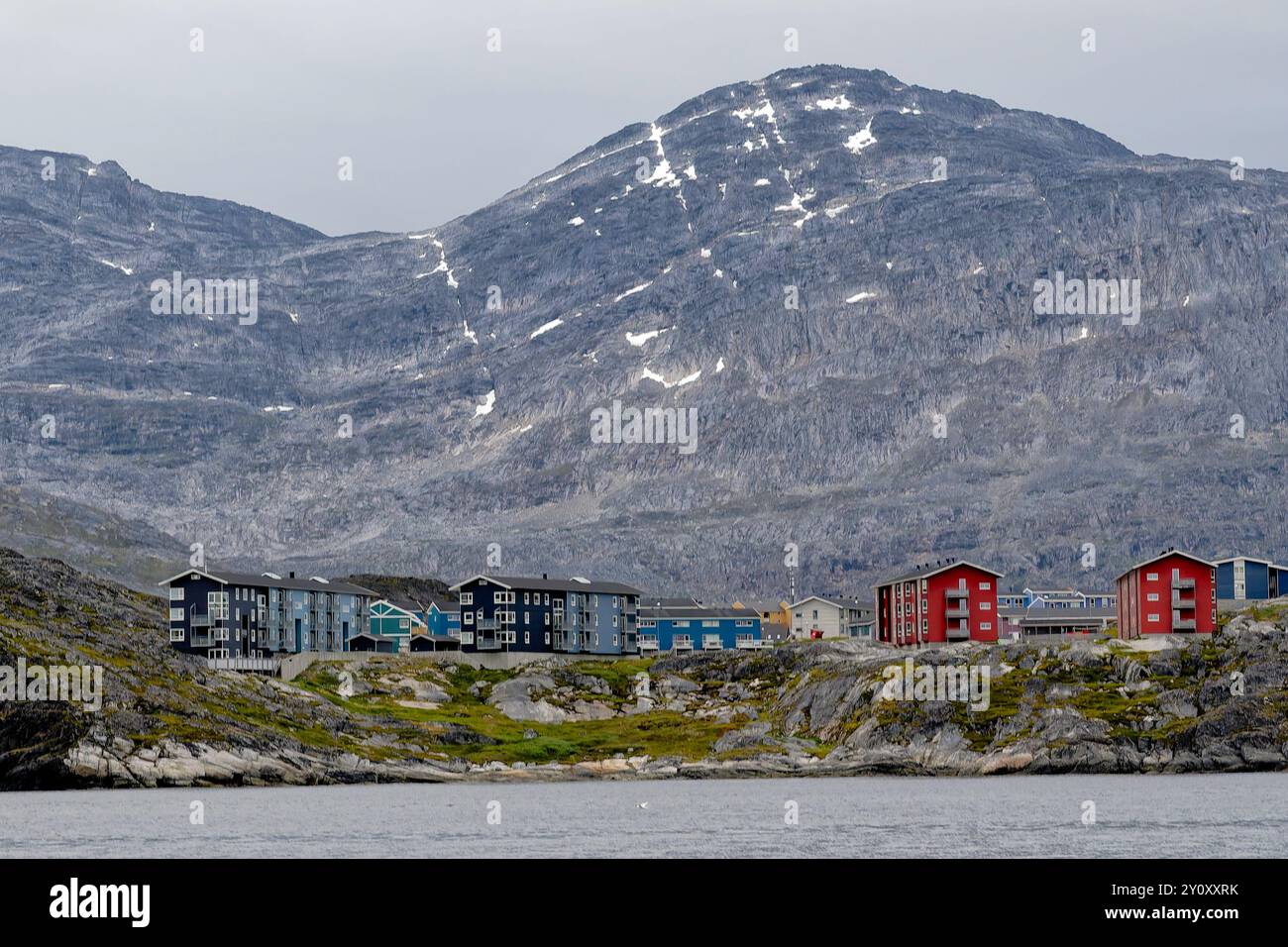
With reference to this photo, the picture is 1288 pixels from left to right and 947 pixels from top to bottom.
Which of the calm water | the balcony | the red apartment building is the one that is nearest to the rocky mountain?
the calm water

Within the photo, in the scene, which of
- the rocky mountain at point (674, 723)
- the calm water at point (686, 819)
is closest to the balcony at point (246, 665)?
the rocky mountain at point (674, 723)

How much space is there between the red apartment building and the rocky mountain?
486cm

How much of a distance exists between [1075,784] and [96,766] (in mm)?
75549

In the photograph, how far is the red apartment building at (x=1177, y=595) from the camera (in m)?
190

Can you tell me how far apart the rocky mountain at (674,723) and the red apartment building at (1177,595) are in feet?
15.9

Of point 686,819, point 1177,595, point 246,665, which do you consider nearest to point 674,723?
point 246,665

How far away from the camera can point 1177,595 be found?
7520 inches

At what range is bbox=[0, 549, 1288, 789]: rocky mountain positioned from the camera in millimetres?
146125

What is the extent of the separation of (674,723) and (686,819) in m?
68.6

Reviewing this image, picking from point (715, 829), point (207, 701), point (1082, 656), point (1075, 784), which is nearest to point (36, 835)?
point (715, 829)

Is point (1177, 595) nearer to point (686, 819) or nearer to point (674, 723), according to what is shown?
point (674, 723)

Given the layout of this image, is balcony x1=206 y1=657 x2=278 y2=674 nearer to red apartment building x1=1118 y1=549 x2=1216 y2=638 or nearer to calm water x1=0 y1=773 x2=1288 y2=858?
calm water x1=0 y1=773 x2=1288 y2=858
